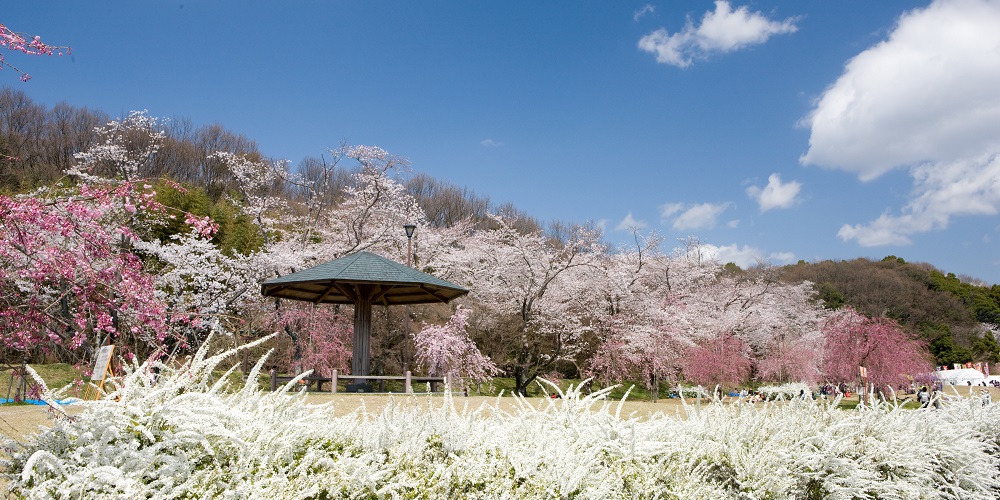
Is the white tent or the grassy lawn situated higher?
the grassy lawn

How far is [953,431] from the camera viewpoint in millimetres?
4922

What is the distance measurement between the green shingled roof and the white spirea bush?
8664 millimetres

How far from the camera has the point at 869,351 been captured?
→ 55.9 ft

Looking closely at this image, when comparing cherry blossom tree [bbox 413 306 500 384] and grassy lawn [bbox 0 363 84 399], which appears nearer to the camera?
grassy lawn [bbox 0 363 84 399]

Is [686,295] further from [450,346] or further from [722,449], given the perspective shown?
[722,449]

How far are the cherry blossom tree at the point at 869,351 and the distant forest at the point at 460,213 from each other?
1311cm

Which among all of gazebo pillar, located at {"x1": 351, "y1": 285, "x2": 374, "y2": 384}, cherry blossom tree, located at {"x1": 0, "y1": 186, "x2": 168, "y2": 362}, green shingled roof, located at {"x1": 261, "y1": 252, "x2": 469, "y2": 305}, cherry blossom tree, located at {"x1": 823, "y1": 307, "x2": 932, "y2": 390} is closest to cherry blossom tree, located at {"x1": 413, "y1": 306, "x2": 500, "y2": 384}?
green shingled roof, located at {"x1": 261, "y1": 252, "x2": 469, "y2": 305}

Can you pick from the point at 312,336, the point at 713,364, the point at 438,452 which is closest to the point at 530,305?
the point at 713,364

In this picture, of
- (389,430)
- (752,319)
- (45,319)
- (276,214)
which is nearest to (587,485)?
(389,430)

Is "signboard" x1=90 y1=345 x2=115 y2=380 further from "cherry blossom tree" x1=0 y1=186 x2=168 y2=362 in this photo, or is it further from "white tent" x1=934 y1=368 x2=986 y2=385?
"white tent" x1=934 y1=368 x2=986 y2=385

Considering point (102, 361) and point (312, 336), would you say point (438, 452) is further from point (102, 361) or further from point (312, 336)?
point (312, 336)

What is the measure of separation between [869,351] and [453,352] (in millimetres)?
11381

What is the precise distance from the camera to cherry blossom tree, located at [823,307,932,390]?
56.1ft

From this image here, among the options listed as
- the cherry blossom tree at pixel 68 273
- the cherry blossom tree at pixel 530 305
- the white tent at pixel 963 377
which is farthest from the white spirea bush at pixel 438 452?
the white tent at pixel 963 377
